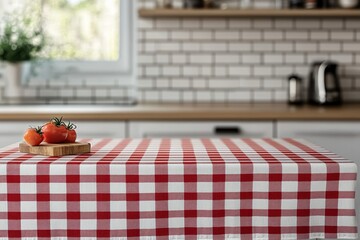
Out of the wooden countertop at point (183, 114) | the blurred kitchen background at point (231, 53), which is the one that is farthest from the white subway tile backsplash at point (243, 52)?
the wooden countertop at point (183, 114)

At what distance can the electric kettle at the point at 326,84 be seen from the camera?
409 cm

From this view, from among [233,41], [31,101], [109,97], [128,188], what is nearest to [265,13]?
[233,41]

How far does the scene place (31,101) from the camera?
4.43 m

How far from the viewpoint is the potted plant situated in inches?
170

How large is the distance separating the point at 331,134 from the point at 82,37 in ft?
6.16

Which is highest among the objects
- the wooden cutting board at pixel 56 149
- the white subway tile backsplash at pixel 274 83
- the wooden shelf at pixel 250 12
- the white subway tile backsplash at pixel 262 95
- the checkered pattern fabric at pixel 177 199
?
the wooden shelf at pixel 250 12

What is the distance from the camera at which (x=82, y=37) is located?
4.58 m

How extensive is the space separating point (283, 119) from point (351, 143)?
39cm

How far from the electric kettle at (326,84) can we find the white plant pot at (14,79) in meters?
1.91

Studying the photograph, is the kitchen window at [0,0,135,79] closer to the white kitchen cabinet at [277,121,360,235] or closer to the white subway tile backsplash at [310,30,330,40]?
the white subway tile backsplash at [310,30,330,40]

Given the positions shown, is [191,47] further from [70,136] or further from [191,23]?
[70,136]

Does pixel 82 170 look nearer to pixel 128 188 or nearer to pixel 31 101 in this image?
pixel 128 188

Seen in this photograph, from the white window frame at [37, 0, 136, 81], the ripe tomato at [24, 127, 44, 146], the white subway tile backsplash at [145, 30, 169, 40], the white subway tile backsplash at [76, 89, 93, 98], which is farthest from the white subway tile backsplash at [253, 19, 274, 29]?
the ripe tomato at [24, 127, 44, 146]

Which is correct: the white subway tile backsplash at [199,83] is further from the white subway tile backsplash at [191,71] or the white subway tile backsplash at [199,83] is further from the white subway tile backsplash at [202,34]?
the white subway tile backsplash at [202,34]
